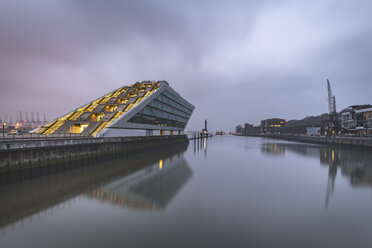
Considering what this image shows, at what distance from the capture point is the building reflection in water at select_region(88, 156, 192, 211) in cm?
1432

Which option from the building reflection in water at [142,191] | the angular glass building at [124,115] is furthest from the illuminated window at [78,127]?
the building reflection in water at [142,191]

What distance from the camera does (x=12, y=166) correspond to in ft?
56.6

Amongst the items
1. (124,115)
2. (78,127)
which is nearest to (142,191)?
(124,115)

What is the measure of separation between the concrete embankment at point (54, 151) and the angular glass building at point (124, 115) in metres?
4.89

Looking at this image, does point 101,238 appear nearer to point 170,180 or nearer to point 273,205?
point 273,205

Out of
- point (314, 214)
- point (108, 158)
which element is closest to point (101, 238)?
point (314, 214)

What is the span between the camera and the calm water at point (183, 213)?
919 cm

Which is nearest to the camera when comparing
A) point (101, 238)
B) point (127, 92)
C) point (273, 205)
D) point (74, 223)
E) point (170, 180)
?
point (101, 238)

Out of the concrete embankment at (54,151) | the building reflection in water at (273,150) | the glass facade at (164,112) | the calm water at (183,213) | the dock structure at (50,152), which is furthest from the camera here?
the building reflection in water at (273,150)

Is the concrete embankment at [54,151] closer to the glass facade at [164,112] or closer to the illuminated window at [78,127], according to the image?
Answer: the illuminated window at [78,127]

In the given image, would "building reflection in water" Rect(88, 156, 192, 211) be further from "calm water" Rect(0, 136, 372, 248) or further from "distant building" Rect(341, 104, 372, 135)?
"distant building" Rect(341, 104, 372, 135)

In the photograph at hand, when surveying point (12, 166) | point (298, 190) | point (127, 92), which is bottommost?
point (298, 190)

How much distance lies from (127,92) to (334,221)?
5349 centimetres

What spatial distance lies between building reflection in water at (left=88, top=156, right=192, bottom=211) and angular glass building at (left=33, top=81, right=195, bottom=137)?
1722 cm
